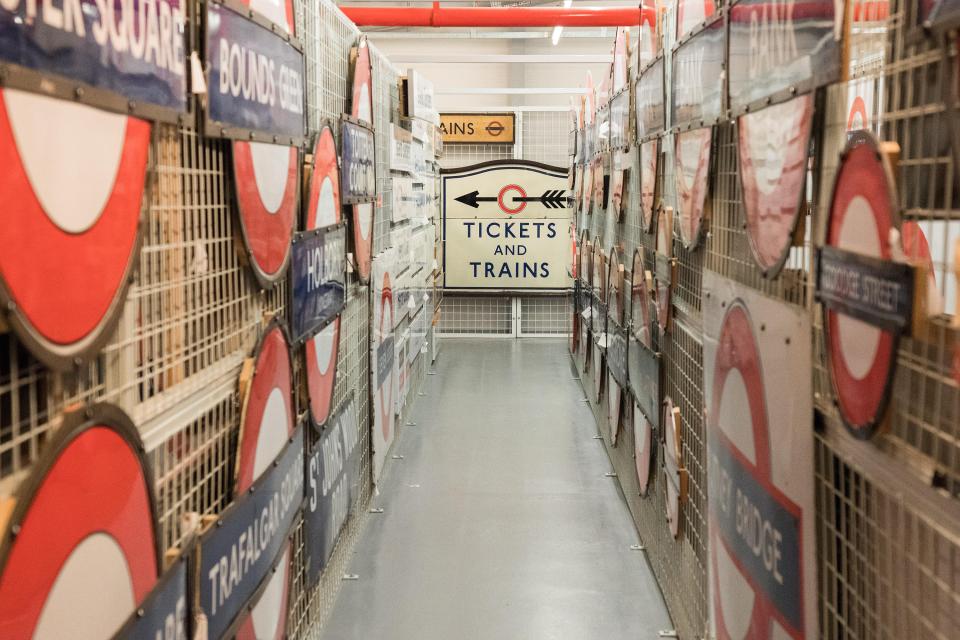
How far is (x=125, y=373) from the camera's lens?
1.74 meters

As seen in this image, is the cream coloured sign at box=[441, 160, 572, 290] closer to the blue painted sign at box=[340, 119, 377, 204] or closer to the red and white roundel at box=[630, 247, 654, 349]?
the blue painted sign at box=[340, 119, 377, 204]

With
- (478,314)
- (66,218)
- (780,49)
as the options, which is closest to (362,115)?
(780,49)

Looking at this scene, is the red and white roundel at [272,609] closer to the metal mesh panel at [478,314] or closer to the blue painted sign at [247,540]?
the blue painted sign at [247,540]

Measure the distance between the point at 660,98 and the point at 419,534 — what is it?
2425 mm

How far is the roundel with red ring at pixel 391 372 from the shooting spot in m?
5.30

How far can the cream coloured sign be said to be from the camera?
11.1 m

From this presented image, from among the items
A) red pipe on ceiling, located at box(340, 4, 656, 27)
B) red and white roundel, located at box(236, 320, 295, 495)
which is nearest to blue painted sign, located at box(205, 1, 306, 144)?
red and white roundel, located at box(236, 320, 295, 495)

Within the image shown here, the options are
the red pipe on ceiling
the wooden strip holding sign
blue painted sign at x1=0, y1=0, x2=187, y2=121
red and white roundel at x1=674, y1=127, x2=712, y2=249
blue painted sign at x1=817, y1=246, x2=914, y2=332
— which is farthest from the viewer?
the wooden strip holding sign

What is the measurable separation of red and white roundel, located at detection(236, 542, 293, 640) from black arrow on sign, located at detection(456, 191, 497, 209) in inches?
326

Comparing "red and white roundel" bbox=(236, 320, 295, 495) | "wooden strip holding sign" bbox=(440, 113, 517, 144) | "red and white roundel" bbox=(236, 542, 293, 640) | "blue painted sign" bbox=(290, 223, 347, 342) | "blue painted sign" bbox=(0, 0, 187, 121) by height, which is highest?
"wooden strip holding sign" bbox=(440, 113, 517, 144)

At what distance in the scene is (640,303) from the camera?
4.49 metres

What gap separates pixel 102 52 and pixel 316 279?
1.89 meters

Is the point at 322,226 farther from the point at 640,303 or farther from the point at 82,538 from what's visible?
the point at 82,538

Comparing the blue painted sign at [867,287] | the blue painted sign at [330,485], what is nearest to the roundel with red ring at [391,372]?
the blue painted sign at [330,485]
